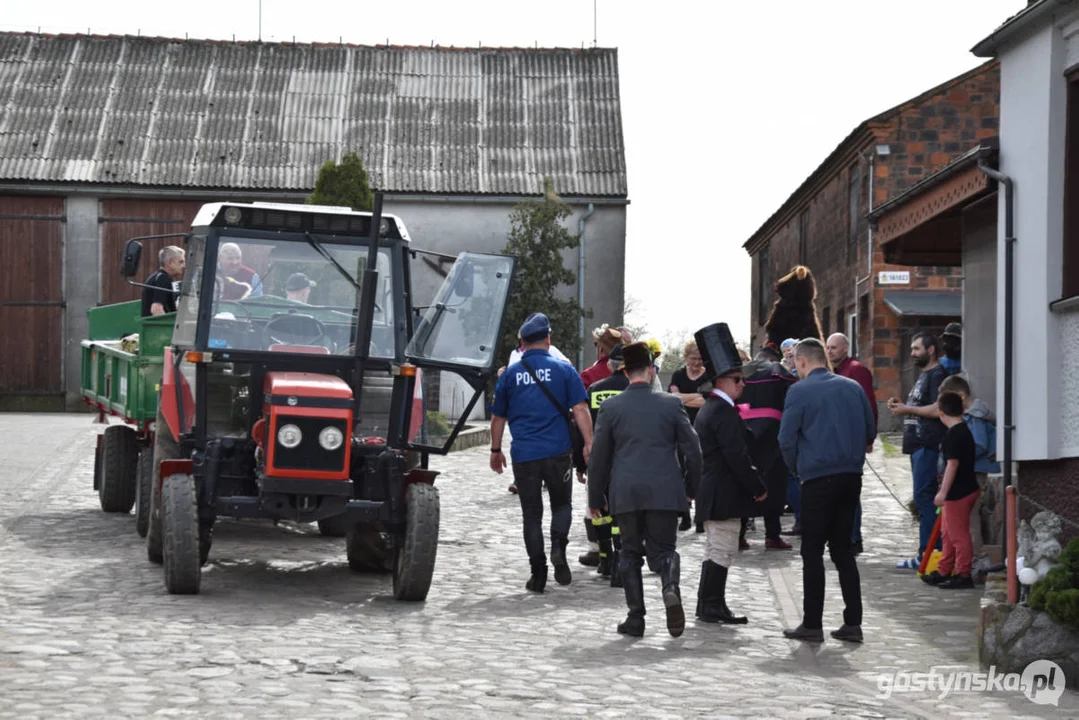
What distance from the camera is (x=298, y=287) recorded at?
11.3 m

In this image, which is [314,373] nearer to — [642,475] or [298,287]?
[298,287]

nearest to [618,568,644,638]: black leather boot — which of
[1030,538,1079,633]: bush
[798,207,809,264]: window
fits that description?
[1030,538,1079,633]: bush

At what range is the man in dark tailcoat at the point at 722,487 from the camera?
10.3 m

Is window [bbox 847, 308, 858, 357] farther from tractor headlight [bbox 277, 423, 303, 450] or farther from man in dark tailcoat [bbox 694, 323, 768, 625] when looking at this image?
tractor headlight [bbox 277, 423, 303, 450]

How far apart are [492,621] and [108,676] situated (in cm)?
294

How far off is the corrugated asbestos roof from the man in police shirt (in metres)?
22.6

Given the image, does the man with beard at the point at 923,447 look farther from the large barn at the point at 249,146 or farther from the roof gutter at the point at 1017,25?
the large barn at the point at 249,146

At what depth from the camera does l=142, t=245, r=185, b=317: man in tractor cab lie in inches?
530

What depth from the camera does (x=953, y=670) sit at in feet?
29.0

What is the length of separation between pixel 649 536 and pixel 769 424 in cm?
400

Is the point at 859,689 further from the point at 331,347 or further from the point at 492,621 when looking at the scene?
the point at 331,347

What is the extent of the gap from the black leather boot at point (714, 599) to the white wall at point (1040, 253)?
7.62ft

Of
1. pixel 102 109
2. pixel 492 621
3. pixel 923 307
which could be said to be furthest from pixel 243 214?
pixel 102 109

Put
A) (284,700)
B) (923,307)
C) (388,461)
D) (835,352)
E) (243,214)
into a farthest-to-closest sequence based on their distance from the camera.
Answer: (923,307)
(835,352)
(243,214)
(388,461)
(284,700)
